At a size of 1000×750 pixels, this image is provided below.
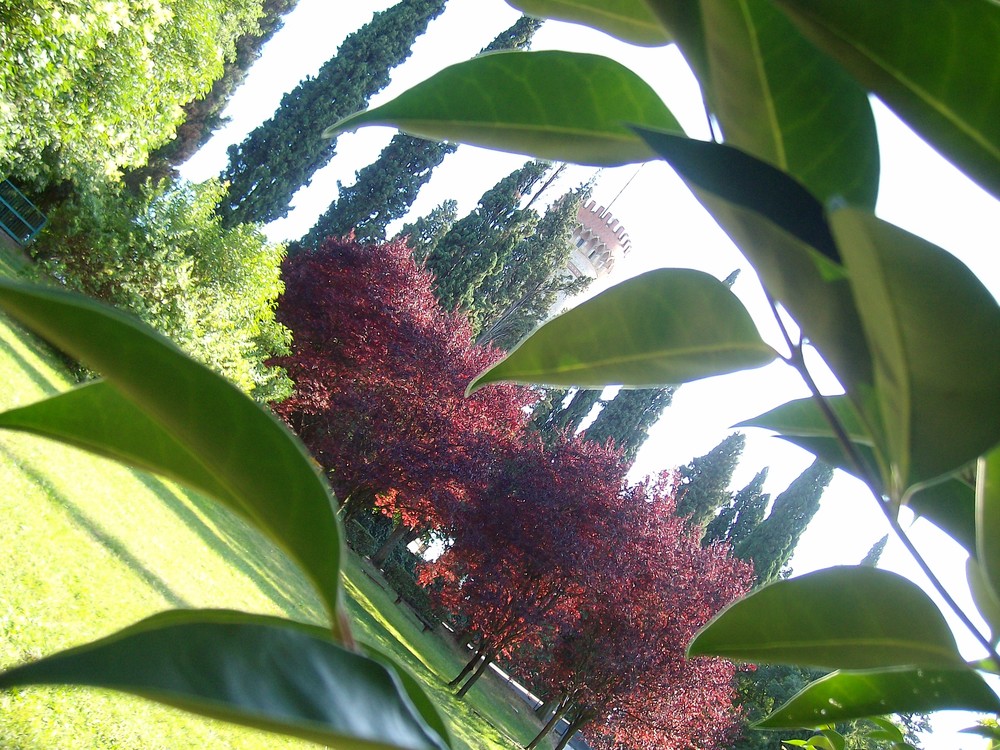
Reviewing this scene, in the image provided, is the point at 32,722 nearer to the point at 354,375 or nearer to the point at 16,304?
the point at 16,304

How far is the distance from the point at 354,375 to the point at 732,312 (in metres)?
16.5

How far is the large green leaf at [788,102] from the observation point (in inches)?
14.5

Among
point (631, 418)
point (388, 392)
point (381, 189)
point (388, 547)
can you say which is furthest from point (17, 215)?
point (631, 418)

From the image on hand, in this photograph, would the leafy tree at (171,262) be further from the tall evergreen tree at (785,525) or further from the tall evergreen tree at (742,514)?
the tall evergreen tree at (742,514)

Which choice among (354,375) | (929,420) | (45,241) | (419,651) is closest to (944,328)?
(929,420)

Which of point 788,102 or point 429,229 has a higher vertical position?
point 429,229

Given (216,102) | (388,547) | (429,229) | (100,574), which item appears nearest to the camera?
(100,574)

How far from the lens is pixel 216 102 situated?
77.2 ft

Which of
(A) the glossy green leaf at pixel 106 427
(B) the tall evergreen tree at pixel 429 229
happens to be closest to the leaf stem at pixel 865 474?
(A) the glossy green leaf at pixel 106 427

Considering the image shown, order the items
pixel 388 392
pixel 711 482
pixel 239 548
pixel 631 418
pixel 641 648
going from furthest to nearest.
→ 1. pixel 711 482
2. pixel 631 418
3. pixel 388 392
4. pixel 641 648
5. pixel 239 548

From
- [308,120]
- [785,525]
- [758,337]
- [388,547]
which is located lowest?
[388,547]

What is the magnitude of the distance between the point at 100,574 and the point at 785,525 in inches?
864

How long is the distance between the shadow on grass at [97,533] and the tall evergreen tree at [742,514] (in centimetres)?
2127

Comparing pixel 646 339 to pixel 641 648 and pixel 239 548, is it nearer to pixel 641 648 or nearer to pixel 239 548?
pixel 239 548
